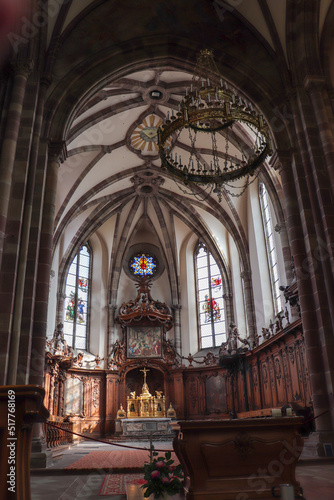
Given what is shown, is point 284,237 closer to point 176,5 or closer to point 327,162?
point 327,162

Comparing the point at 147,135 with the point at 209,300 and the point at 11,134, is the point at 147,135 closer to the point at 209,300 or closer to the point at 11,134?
the point at 209,300

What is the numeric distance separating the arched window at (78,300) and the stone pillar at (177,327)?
419cm

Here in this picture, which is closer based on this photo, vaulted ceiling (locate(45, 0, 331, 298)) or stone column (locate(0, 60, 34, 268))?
stone column (locate(0, 60, 34, 268))

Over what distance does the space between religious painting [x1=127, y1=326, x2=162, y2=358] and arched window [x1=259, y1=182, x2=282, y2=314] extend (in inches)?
255

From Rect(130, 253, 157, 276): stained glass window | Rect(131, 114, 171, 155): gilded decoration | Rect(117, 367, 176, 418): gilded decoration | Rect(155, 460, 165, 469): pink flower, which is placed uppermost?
Rect(131, 114, 171, 155): gilded decoration

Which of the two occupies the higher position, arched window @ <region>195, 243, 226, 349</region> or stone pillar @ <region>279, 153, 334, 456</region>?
arched window @ <region>195, 243, 226, 349</region>

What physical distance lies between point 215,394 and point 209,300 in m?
4.57

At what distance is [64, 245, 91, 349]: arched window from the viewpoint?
19.9 meters

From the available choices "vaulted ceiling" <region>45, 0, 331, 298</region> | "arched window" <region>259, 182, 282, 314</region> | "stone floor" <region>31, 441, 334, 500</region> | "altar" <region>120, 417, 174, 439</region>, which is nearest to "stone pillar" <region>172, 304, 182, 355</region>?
"altar" <region>120, 417, 174, 439</region>

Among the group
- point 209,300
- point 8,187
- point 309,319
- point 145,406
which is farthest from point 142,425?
point 8,187

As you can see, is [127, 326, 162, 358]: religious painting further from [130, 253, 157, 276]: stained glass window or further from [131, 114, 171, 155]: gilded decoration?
[131, 114, 171, 155]: gilded decoration

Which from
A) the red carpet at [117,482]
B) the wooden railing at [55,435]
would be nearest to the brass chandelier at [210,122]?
the red carpet at [117,482]

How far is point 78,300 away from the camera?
20766mm

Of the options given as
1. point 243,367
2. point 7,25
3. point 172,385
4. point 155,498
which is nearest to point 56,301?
point 172,385
